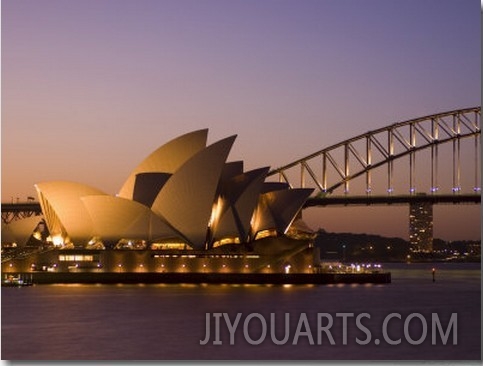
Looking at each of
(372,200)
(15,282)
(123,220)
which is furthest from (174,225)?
(372,200)

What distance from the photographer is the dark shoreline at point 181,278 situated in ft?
233

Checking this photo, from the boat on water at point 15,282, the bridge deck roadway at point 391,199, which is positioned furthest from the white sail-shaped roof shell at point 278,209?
the boat on water at point 15,282

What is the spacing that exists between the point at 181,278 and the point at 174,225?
13.5ft

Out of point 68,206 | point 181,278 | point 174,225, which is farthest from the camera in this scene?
point 68,206

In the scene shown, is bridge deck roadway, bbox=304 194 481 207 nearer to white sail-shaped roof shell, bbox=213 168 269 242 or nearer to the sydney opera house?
the sydney opera house

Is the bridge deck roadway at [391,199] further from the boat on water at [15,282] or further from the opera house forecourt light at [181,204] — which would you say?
the boat on water at [15,282]

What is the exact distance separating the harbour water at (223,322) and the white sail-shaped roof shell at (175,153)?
284 inches

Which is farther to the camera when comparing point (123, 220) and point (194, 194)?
point (123, 220)

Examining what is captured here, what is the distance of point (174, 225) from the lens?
69312mm

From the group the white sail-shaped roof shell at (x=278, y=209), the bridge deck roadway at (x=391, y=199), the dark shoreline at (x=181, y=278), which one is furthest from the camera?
the bridge deck roadway at (x=391, y=199)

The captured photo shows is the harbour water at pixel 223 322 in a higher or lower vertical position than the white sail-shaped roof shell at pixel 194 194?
lower

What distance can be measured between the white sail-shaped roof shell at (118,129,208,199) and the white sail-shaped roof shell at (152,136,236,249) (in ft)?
7.76

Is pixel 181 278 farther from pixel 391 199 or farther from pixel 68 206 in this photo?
pixel 391 199

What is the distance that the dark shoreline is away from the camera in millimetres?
71062
